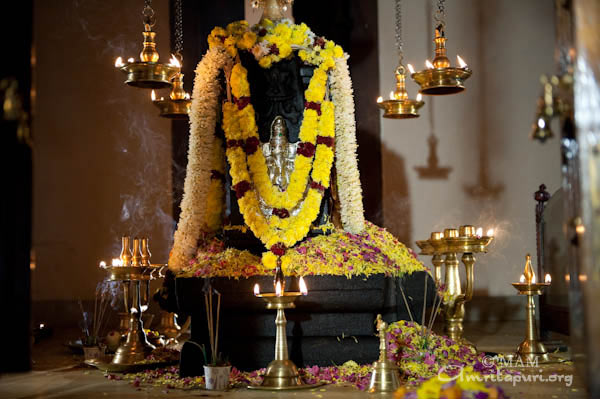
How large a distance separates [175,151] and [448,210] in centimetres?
Answer: 401

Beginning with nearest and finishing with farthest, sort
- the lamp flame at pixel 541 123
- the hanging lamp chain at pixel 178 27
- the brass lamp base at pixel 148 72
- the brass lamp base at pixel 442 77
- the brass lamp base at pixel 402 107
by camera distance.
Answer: the lamp flame at pixel 541 123, the brass lamp base at pixel 148 72, the brass lamp base at pixel 442 77, the brass lamp base at pixel 402 107, the hanging lamp chain at pixel 178 27

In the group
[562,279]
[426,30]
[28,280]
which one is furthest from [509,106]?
[28,280]

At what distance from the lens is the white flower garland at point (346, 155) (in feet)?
23.1

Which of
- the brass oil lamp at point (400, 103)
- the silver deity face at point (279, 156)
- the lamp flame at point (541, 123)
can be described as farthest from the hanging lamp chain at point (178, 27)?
the lamp flame at point (541, 123)

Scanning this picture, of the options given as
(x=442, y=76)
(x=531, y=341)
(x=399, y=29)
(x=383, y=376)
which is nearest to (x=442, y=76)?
(x=442, y=76)

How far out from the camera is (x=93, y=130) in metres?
10.7

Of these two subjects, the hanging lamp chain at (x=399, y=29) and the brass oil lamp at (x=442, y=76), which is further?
the hanging lamp chain at (x=399, y=29)

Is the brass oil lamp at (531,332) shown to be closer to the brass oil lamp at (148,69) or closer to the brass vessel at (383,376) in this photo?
the brass vessel at (383,376)

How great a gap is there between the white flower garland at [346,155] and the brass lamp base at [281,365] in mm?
1948

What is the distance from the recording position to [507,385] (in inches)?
208

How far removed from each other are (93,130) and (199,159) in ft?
14.3

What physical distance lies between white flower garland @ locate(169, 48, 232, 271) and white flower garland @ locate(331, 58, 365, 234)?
1085 mm

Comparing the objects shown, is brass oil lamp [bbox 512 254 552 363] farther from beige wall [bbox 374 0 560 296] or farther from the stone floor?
beige wall [bbox 374 0 560 296]

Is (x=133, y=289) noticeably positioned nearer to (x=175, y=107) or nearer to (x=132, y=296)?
(x=132, y=296)
